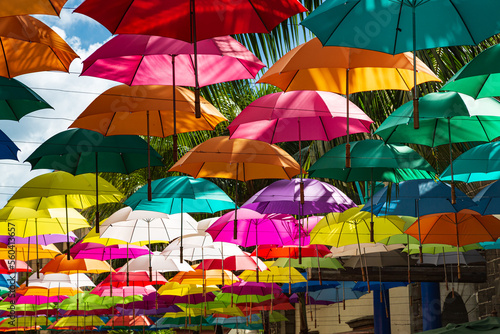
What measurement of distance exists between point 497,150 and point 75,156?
659cm

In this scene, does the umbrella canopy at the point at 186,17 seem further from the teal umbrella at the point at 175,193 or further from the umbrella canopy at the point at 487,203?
the umbrella canopy at the point at 487,203

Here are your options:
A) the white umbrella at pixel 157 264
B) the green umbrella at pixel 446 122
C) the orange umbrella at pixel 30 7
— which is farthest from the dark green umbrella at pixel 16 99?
the white umbrella at pixel 157 264

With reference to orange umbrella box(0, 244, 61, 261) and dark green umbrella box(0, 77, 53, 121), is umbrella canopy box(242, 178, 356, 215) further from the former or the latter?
orange umbrella box(0, 244, 61, 261)

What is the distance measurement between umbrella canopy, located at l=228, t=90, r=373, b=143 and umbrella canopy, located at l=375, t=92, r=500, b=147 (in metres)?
0.46

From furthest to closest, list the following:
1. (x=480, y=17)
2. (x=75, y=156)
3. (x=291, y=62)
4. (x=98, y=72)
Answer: (x=75, y=156) → (x=98, y=72) → (x=291, y=62) → (x=480, y=17)

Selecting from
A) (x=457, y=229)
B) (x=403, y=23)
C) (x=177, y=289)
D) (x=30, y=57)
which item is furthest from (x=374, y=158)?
(x=177, y=289)

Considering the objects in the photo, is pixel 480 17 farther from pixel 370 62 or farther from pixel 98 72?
pixel 98 72

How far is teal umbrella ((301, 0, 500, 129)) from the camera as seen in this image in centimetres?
582

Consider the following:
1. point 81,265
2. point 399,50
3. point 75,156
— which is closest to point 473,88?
point 399,50

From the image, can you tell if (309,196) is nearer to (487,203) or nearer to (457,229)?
(457,229)

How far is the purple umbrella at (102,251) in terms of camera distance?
17.0 meters

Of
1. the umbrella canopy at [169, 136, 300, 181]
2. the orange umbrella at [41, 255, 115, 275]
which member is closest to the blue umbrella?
the umbrella canopy at [169, 136, 300, 181]

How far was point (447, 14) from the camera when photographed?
19.3ft

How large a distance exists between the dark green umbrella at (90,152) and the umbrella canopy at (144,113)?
0.44 metres
